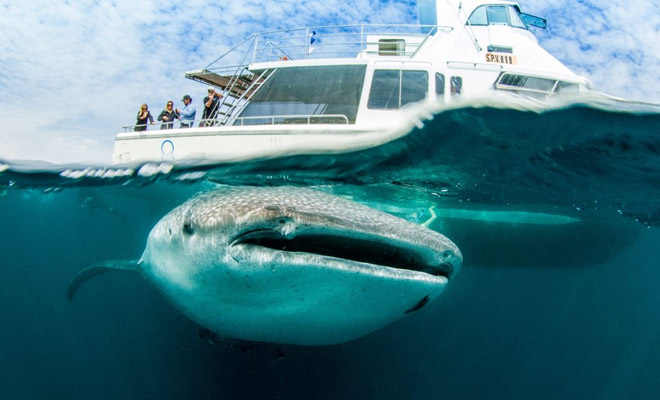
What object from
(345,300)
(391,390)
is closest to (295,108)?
(345,300)

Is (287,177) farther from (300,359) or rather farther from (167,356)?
(167,356)

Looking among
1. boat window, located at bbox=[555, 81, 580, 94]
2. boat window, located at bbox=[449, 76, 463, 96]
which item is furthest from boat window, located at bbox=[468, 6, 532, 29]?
boat window, located at bbox=[449, 76, 463, 96]

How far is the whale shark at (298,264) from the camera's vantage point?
2613mm

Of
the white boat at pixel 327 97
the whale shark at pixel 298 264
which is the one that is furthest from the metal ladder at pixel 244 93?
the whale shark at pixel 298 264

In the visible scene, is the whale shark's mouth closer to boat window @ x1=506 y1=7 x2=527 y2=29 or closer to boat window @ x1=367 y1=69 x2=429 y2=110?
boat window @ x1=367 y1=69 x2=429 y2=110

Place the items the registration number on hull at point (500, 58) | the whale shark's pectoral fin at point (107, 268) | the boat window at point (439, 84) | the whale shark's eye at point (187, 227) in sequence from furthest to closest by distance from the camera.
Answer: the registration number on hull at point (500, 58)
the boat window at point (439, 84)
the whale shark's pectoral fin at point (107, 268)
the whale shark's eye at point (187, 227)

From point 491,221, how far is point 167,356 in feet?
29.0

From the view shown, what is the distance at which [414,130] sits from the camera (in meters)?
5.41

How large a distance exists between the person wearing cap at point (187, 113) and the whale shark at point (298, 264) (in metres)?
4.47

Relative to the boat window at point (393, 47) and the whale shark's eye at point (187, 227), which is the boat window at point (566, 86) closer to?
the boat window at point (393, 47)

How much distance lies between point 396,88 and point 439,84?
82cm

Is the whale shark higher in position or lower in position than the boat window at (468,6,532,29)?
lower

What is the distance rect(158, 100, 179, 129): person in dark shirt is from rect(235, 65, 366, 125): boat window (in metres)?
1.38

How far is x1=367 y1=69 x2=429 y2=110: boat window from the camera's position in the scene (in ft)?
23.5
